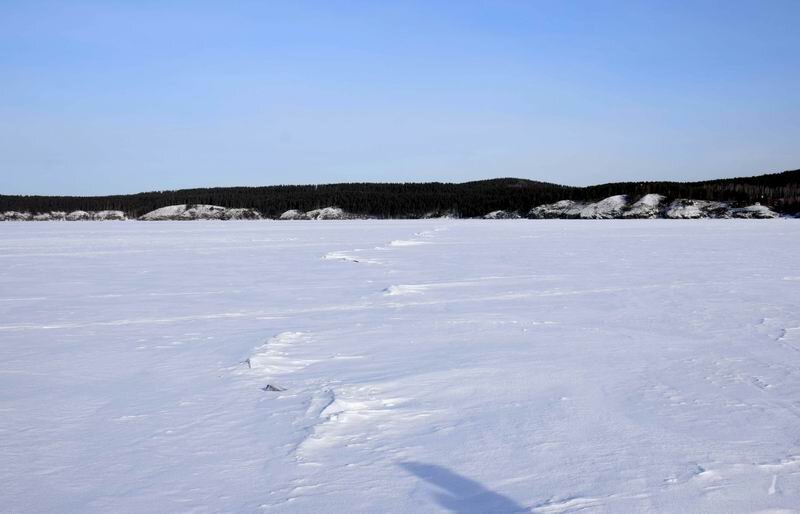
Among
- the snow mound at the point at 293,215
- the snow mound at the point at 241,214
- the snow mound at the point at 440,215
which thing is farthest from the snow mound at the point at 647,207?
the snow mound at the point at 241,214

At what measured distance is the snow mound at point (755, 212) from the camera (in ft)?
291

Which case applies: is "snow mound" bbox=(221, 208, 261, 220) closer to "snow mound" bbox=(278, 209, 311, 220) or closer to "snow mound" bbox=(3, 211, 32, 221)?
"snow mound" bbox=(278, 209, 311, 220)

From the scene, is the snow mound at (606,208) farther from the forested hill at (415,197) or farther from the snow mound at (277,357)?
the snow mound at (277,357)

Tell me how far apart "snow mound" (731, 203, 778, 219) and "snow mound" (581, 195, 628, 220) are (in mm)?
17492

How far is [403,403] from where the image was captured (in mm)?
5168

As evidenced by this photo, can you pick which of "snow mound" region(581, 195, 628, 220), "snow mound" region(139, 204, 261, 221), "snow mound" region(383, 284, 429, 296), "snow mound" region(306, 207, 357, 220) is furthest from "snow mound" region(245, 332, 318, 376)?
"snow mound" region(139, 204, 261, 221)

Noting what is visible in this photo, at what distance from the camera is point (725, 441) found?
4.25 m

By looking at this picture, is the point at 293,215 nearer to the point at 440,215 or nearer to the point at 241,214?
the point at 241,214

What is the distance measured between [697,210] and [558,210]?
81.4ft

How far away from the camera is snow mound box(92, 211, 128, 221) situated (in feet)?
413

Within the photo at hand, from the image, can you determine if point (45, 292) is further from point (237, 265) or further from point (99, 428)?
point (99, 428)

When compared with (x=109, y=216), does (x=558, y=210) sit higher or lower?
lower

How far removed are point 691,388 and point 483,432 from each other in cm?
218

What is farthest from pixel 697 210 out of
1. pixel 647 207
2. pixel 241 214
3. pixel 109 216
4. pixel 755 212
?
pixel 109 216
